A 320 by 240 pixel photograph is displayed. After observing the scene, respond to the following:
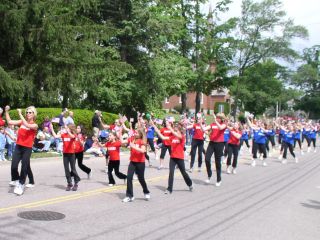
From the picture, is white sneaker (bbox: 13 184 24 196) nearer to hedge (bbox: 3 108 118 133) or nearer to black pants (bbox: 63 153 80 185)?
black pants (bbox: 63 153 80 185)

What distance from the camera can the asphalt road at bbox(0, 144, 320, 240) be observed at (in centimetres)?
728

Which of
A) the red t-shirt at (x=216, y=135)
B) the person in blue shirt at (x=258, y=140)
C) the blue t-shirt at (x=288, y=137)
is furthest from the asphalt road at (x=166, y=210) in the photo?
the blue t-shirt at (x=288, y=137)

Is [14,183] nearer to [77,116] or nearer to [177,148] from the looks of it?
[177,148]

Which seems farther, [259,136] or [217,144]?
[259,136]

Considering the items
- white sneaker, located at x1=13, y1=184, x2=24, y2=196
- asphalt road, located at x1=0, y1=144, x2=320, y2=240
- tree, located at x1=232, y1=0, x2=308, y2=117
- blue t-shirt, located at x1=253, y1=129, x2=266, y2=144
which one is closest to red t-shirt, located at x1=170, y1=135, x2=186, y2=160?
asphalt road, located at x1=0, y1=144, x2=320, y2=240

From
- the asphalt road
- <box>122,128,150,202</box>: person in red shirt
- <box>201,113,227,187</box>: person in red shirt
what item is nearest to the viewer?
the asphalt road

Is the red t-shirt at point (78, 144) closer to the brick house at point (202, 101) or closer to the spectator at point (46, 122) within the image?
the spectator at point (46, 122)

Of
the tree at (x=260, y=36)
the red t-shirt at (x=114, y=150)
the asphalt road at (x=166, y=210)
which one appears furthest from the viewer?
the tree at (x=260, y=36)

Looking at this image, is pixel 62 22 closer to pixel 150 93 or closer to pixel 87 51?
pixel 87 51

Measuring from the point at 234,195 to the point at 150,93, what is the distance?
74.1 feet

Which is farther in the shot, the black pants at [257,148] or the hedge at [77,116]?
the hedge at [77,116]

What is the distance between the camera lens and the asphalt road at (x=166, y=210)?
23.9 feet

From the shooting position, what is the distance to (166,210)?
9.10 meters

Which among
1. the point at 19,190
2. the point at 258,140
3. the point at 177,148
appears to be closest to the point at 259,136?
the point at 258,140
